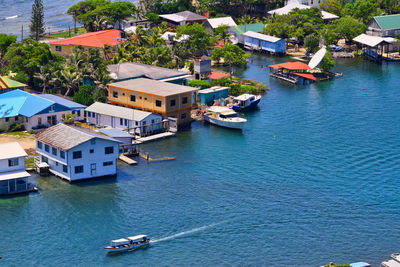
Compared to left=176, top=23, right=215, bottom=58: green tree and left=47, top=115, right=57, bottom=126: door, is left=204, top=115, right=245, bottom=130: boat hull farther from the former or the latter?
left=176, top=23, right=215, bottom=58: green tree

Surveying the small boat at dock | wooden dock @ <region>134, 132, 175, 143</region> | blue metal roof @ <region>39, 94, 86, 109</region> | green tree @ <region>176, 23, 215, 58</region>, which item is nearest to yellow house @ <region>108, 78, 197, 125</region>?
wooden dock @ <region>134, 132, 175, 143</region>

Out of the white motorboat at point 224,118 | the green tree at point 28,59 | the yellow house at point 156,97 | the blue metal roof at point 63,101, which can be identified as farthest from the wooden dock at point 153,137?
the green tree at point 28,59

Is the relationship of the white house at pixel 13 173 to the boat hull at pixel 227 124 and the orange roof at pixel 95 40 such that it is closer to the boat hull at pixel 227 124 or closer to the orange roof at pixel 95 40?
the boat hull at pixel 227 124

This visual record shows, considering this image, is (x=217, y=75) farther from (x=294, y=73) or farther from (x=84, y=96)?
(x=84, y=96)

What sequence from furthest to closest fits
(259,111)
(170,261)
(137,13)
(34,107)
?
1. (137,13)
2. (259,111)
3. (34,107)
4. (170,261)

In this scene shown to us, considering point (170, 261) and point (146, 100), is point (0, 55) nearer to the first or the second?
point (146, 100)

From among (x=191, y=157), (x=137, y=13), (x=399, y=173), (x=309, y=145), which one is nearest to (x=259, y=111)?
(x=309, y=145)

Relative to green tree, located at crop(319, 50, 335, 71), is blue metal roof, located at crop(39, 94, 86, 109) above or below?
below
